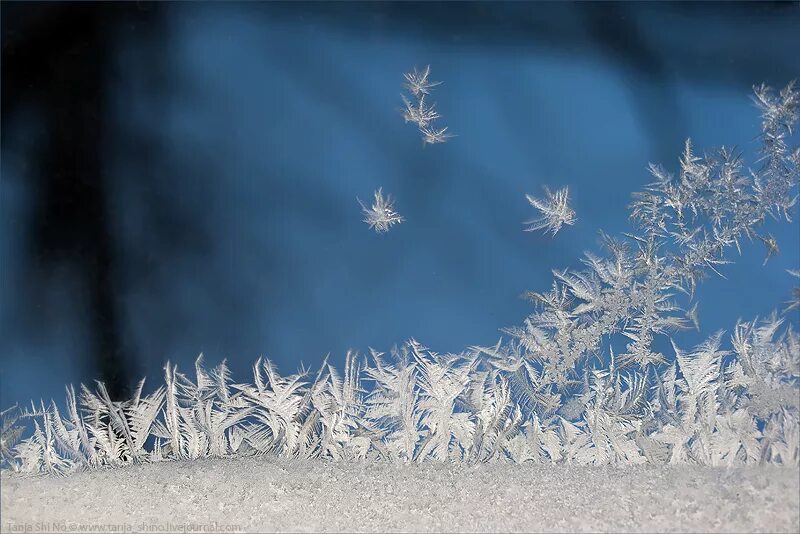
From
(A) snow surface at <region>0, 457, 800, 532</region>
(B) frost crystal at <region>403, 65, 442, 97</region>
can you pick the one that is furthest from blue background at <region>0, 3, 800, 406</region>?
(A) snow surface at <region>0, 457, 800, 532</region>

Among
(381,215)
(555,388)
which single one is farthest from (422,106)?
(555,388)

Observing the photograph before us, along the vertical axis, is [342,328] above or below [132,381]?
above

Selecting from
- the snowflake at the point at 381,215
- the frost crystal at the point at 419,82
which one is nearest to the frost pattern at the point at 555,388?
the snowflake at the point at 381,215

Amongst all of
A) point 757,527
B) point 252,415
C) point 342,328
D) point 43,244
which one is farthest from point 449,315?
point 43,244

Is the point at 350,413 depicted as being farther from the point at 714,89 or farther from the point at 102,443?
the point at 714,89

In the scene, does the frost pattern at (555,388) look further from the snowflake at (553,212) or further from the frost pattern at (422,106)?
the frost pattern at (422,106)

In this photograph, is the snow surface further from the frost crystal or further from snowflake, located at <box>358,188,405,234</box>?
the frost crystal
